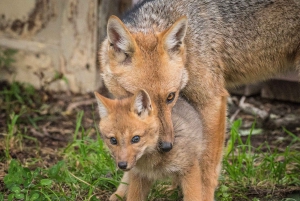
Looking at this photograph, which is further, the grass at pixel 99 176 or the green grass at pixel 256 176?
the green grass at pixel 256 176

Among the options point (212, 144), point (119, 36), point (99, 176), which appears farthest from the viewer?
point (99, 176)

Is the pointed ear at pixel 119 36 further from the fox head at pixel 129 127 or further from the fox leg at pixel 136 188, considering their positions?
the fox leg at pixel 136 188

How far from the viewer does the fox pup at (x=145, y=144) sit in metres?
4.82

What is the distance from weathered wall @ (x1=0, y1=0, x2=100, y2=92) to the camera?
893cm

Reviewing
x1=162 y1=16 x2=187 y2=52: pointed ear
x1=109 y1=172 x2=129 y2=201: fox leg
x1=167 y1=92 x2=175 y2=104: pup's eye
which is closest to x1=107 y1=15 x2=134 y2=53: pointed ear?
x1=162 y1=16 x2=187 y2=52: pointed ear

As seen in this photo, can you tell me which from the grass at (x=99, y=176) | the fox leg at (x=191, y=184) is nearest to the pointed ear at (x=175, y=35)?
the fox leg at (x=191, y=184)

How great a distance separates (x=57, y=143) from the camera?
759 centimetres

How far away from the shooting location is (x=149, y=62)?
5.38 meters

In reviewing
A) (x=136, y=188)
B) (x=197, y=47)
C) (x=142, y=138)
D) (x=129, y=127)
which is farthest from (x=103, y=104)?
(x=197, y=47)

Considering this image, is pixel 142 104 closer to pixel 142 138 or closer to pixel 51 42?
pixel 142 138

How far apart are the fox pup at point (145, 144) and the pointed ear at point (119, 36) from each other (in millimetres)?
601

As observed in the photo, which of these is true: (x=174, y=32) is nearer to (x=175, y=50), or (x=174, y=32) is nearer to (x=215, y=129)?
(x=175, y=50)

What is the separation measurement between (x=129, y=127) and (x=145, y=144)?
195 mm

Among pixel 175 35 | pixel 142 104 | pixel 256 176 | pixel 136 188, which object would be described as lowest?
pixel 256 176
